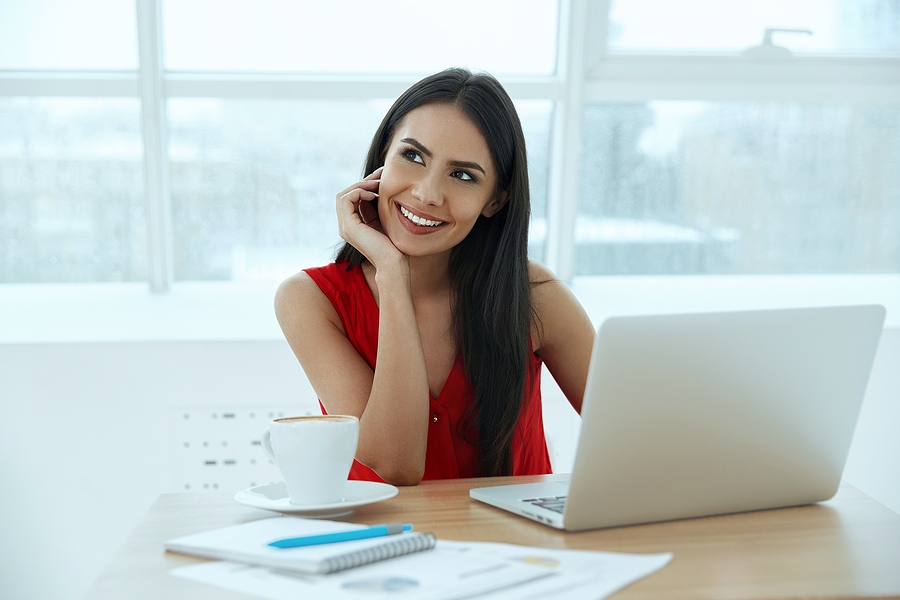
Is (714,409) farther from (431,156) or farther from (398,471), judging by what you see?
(431,156)

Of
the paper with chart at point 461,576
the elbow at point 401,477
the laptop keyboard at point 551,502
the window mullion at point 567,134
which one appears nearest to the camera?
the paper with chart at point 461,576

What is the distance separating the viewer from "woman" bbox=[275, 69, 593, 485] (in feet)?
4.68

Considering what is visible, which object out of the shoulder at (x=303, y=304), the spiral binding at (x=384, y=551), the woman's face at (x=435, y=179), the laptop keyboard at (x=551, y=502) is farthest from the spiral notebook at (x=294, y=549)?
the woman's face at (x=435, y=179)

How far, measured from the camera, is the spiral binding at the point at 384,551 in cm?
70

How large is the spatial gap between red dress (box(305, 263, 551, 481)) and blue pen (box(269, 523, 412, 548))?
23.6 inches

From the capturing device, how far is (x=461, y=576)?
2.25 feet

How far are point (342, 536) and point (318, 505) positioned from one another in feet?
0.40

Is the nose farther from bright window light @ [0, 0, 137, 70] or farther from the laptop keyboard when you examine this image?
bright window light @ [0, 0, 137, 70]

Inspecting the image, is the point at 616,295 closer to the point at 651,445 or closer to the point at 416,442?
the point at 416,442

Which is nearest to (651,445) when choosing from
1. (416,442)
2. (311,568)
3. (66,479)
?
(311,568)

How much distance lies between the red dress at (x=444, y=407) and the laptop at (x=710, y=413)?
506mm

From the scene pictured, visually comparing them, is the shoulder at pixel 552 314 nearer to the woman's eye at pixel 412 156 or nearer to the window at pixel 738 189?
the woman's eye at pixel 412 156

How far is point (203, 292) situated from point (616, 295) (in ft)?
4.11

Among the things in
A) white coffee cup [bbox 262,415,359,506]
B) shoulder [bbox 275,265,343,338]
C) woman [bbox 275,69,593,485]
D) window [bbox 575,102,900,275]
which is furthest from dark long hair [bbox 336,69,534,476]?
window [bbox 575,102,900,275]
